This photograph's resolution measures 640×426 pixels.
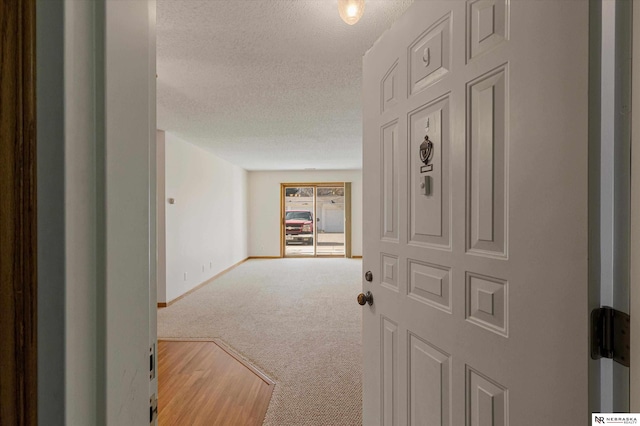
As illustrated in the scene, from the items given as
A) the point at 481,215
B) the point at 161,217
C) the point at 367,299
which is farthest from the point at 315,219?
the point at 481,215

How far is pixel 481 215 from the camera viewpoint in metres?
0.94

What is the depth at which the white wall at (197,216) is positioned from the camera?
184 inches

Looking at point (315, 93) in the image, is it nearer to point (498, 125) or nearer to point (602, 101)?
point (498, 125)

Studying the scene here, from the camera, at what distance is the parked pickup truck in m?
9.38

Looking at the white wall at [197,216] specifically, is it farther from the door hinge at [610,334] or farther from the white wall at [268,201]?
the door hinge at [610,334]

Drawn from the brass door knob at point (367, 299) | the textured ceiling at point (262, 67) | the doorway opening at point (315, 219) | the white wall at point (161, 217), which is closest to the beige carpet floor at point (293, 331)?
the white wall at point (161, 217)

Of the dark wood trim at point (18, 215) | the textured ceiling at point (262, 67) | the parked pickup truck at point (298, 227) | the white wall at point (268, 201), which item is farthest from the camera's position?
the parked pickup truck at point (298, 227)

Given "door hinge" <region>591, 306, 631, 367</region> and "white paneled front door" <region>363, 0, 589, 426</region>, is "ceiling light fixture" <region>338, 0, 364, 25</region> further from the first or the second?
"door hinge" <region>591, 306, 631, 367</region>

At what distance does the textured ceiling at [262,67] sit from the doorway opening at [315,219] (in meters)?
4.07

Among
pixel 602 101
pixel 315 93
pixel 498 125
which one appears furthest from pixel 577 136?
pixel 315 93

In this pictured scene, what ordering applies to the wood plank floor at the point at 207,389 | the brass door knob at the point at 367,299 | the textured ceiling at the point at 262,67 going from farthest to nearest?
1. the wood plank floor at the point at 207,389
2. the textured ceiling at the point at 262,67
3. the brass door knob at the point at 367,299

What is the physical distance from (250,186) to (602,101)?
8.73 metres

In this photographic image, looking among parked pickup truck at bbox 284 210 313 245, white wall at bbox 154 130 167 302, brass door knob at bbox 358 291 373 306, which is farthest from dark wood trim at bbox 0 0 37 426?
parked pickup truck at bbox 284 210 313 245

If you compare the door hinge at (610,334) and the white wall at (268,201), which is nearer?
the door hinge at (610,334)
